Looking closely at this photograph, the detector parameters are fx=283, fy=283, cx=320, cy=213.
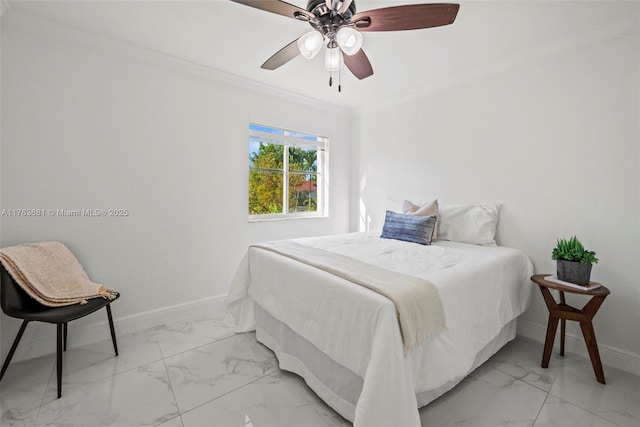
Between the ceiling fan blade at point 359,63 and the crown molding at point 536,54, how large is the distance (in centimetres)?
131

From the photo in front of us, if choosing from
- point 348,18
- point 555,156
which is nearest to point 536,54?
point 555,156

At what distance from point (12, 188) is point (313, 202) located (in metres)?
2.91

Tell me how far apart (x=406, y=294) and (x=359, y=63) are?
1.58 meters

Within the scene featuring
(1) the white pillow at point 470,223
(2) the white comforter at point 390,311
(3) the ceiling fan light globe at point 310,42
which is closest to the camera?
(2) the white comforter at point 390,311

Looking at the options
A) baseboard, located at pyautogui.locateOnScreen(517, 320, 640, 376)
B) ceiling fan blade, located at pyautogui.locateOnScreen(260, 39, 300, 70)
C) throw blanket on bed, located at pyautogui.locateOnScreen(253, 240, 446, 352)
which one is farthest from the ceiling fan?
baseboard, located at pyautogui.locateOnScreen(517, 320, 640, 376)

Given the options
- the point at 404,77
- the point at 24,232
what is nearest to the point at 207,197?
the point at 24,232

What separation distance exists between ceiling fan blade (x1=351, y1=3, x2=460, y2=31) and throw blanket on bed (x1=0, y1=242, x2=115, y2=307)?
8.12 ft

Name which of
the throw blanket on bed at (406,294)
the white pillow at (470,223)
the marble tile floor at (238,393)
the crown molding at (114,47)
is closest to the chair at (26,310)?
the marble tile floor at (238,393)

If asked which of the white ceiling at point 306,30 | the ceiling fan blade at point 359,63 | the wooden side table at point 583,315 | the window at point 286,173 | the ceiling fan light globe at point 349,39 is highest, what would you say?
the white ceiling at point 306,30

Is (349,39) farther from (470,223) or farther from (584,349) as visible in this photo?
(584,349)

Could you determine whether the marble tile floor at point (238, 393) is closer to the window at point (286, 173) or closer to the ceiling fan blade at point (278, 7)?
the window at point (286, 173)

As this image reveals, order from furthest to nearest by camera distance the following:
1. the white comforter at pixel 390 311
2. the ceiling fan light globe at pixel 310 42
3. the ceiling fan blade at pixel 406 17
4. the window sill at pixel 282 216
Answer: the window sill at pixel 282 216 → the ceiling fan light globe at pixel 310 42 → the ceiling fan blade at pixel 406 17 → the white comforter at pixel 390 311

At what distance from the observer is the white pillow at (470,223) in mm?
2557

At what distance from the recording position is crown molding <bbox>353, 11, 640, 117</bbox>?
1.99m
